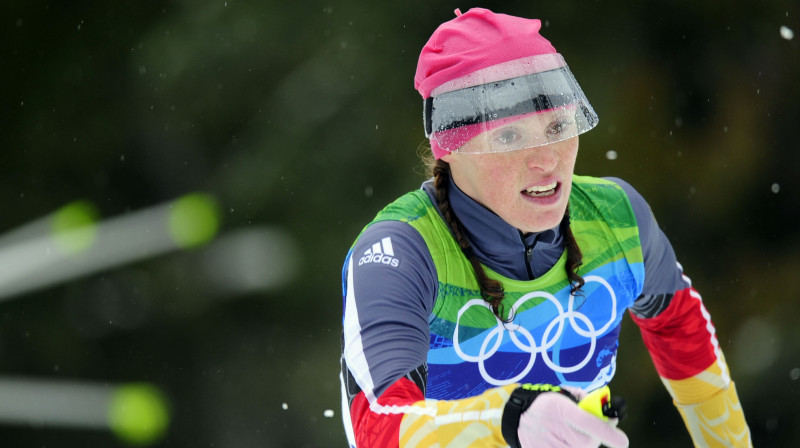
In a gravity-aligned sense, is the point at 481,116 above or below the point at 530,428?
above

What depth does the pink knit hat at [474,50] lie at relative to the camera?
205 cm

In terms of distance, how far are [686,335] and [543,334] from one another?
1.75 feet

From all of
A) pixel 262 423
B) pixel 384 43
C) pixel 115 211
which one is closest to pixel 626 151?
pixel 384 43

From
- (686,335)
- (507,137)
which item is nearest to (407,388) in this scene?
(507,137)

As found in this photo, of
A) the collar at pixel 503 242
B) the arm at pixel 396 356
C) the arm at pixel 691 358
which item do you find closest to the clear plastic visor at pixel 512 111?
the collar at pixel 503 242

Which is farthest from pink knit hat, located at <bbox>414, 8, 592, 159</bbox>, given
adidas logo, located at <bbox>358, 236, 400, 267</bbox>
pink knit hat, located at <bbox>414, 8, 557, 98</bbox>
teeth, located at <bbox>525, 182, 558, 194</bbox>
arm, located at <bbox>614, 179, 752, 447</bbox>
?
arm, located at <bbox>614, 179, 752, 447</bbox>

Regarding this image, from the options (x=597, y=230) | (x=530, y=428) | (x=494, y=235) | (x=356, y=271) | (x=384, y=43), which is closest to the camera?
(x=530, y=428)

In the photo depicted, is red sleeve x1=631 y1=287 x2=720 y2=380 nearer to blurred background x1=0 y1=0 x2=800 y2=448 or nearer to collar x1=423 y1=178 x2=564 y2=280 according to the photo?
collar x1=423 y1=178 x2=564 y2=280

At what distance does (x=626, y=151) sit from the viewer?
199 inches

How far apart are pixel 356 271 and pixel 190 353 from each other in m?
3.39

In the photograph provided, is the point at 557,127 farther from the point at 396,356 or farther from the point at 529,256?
the point at 396,356

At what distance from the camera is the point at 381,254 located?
1966 millimetres

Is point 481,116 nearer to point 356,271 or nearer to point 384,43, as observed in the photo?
point 356,271

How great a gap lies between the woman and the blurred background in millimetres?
2733
